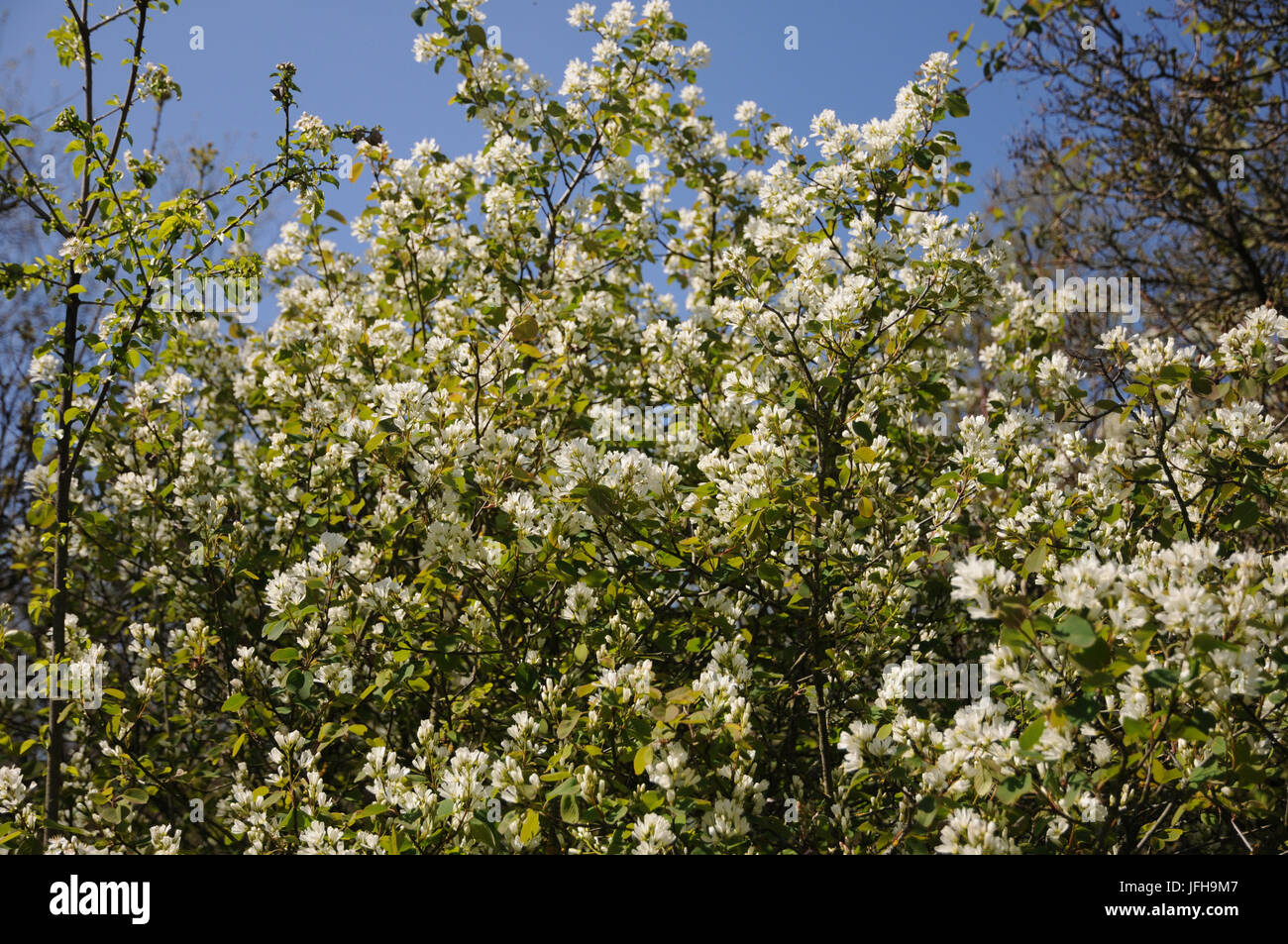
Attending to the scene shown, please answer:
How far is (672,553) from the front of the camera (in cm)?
278

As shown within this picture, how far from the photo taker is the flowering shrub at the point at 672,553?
6.58ft

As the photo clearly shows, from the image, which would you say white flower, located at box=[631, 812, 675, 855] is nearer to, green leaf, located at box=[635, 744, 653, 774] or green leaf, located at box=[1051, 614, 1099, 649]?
green leaf, located at box=[635, 744, 653, 774]

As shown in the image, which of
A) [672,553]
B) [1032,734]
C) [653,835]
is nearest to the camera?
[1032,734]

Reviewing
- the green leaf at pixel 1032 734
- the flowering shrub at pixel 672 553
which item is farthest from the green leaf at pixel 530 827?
the green leaf at pixel 1032 734

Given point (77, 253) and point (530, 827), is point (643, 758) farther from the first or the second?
point (77, 253)

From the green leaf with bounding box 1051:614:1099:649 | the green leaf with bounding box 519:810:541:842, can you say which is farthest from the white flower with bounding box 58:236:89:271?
the green leaf with bounding box 1051:614:1099:649

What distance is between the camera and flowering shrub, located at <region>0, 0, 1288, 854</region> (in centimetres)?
201

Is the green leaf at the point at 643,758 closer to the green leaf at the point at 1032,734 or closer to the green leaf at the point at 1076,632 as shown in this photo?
the green leaf at the point at 1032,734

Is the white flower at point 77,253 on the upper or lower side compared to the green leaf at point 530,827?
upper

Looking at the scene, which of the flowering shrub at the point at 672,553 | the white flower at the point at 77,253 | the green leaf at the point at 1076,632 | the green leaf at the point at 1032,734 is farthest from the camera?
the white flower at the point at 77,253

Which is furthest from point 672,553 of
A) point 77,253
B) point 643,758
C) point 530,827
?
point 77,253

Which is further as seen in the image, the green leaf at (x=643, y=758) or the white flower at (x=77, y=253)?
the white flower at (x=77, y=253)
